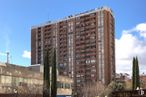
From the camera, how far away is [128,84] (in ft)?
337

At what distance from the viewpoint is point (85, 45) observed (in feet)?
475

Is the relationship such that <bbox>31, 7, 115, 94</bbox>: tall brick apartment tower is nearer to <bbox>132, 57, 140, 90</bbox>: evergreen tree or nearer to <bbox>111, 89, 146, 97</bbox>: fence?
<bbox>132, 57, 140, 90</bbox>: evergreen tree

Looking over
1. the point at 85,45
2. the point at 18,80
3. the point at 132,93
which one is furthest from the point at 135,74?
the point at 85,45

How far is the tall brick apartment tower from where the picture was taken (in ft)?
455

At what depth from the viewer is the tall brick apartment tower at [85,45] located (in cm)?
13875

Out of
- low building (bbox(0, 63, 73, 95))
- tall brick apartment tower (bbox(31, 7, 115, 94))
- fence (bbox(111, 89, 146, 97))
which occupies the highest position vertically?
tall brick apartment tower (bbox(31, 7, 115, 94))

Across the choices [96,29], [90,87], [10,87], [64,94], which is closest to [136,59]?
[64,94]

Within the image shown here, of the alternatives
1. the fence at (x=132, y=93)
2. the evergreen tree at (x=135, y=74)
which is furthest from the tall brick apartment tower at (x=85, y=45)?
the fence at (x=132, y=93)

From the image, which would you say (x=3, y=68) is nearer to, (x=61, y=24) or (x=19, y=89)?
(x=19, y=89)

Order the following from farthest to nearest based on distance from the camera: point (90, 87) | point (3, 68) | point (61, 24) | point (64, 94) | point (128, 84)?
point (61, 24)
point (90, 87)
point (128, 84)
point (64, 94)
point (3, 68)

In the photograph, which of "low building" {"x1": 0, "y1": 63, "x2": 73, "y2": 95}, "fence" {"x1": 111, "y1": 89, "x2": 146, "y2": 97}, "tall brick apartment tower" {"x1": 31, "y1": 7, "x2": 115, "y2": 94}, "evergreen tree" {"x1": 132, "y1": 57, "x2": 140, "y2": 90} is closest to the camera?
"fence" {"x1": 111, "y1": 89, "x2": 146, "y2": 97}

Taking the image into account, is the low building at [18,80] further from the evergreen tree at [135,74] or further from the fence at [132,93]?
the fence at [132,93]

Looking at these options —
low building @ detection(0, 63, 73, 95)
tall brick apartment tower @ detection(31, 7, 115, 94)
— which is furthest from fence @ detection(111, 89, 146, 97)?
tall brick apartment tower @ detection(31, 7, 115, 94)

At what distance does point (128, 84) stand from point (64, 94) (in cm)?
2213
